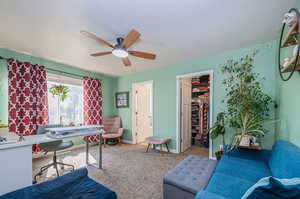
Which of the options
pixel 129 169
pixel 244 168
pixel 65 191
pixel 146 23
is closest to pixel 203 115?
pixel 244 168

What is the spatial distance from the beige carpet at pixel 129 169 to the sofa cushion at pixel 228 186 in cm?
88

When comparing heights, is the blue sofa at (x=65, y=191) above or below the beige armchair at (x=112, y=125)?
above

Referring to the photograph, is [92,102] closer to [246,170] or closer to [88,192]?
[88,192]

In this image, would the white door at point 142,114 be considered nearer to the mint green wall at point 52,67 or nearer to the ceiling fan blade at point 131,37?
the mint green wall at point 52,67

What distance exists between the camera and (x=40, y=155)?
10.2ft

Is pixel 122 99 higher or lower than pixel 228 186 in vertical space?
higher

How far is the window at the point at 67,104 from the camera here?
11.3 ft

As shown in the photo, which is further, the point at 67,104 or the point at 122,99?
the point at 122,99

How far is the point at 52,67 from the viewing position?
335 cm

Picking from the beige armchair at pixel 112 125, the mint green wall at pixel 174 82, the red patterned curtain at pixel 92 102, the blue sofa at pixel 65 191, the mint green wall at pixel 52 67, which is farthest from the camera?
the beige armchair at pixel 112 125

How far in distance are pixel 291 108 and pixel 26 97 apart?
484 cm

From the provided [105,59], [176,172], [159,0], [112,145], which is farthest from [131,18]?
[112,145]

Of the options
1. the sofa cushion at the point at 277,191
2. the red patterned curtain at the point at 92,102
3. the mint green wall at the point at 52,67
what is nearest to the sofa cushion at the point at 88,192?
the sofa cushion at the point at 277,191

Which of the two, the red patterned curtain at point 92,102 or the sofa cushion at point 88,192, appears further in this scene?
the red patterned curtain at point 92,102
